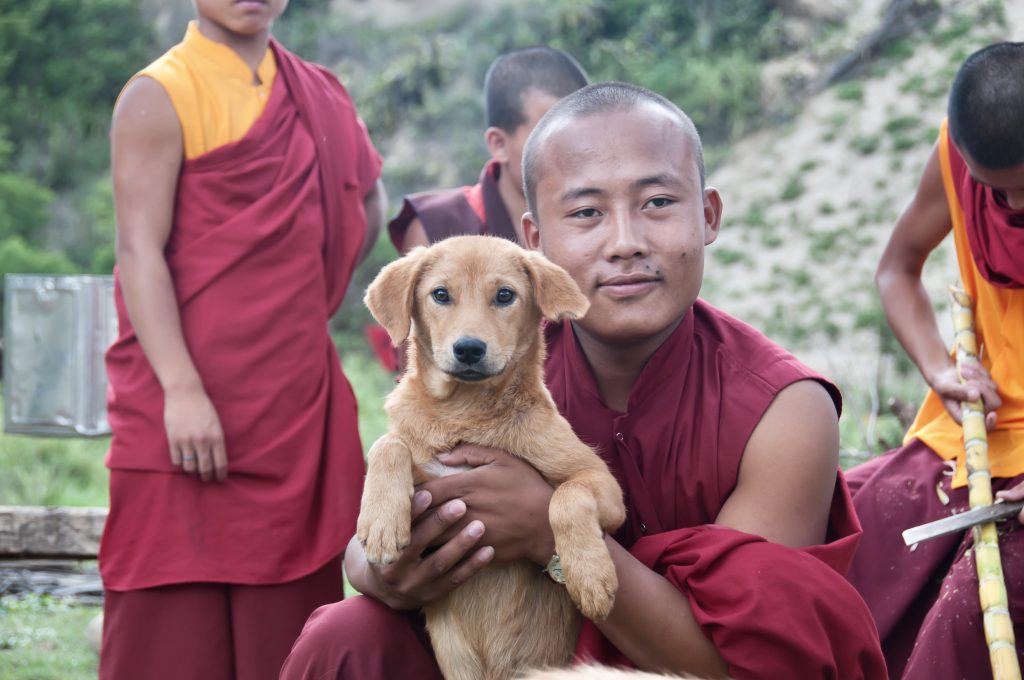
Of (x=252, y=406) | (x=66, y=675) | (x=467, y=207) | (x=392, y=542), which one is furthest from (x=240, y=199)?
(x=66, y=675)

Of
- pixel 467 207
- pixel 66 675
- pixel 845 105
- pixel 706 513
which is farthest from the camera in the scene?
pixel 845 105

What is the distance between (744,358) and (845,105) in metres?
13.0

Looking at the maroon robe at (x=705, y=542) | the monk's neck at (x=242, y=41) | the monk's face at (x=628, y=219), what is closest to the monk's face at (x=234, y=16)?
the monk's neck at (x=242, y=41)

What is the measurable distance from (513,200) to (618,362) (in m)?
1.91

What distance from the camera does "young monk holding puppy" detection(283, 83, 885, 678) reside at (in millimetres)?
2443

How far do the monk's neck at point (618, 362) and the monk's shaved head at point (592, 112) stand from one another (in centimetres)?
39

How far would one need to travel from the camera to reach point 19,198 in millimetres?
13484

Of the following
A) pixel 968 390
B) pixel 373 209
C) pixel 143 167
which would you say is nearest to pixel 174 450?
pixel 143 167

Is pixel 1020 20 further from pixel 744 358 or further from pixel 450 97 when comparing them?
pixel 744 358

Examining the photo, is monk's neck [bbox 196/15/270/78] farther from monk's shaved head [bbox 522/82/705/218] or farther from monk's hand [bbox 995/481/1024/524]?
monk's hand [bbox 995/481/1024/524]

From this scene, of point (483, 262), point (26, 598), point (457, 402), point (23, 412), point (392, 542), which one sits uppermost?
point (483, 262)

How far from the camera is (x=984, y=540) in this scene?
3311mm

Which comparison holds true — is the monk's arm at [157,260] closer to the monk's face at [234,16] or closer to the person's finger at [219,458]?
the person's finger at [219,458]

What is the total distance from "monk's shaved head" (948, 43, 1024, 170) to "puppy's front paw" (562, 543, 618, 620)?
1955 mm
